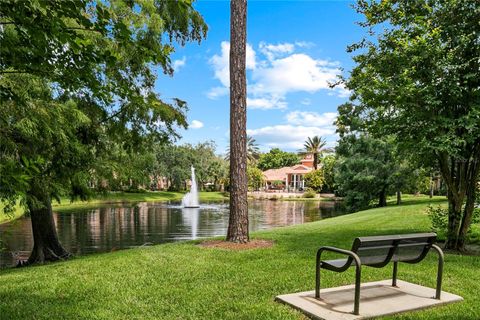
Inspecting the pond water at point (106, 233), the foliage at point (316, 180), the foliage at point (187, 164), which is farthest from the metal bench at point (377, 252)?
the foliage at point (316, 180)

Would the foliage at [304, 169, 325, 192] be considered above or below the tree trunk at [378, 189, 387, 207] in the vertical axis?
above

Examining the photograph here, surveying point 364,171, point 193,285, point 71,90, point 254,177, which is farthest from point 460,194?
point 254,177

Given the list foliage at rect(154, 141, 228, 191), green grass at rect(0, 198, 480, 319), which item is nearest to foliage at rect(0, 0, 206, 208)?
green grass at rect(0, 198, 480, 319)

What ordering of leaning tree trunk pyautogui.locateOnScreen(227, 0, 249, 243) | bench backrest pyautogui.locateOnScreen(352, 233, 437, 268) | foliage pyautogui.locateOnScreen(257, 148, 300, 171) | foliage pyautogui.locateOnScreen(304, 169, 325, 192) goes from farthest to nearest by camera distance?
foliage pyautogui.locateOnScreen(257, 148, 300, 171) → foliage pyautogui.locateOnScreen(304, 169, 325, 192) → leaning tree trunk pyautogui.locateOnScreen(227, 0, 249, 243) → bench backrest pyautogui.locateOnScreen(352, 233, 437, 268)

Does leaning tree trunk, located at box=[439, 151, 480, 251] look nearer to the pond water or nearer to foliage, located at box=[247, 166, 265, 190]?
the pond water

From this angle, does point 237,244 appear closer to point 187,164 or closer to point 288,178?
point 187,164

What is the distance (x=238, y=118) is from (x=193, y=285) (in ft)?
13.8

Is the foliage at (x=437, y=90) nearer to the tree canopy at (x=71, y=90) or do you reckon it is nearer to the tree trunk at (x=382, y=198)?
the tree canopy at (x=71, y=90)

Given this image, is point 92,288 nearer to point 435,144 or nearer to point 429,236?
point 429,236

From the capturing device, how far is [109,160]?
9883 mm

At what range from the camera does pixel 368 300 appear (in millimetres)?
4625

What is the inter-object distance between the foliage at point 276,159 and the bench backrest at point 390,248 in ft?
287

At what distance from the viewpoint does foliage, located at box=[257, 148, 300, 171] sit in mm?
92812

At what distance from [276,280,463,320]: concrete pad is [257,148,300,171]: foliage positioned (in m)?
87.4
